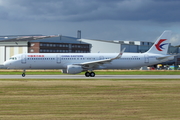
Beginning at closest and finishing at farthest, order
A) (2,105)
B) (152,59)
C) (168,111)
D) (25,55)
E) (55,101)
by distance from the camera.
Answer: (168,111) < (2,105) < (55,101) < (25,55) < (152,59)

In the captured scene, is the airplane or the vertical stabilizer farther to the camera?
the vertical stabilizer

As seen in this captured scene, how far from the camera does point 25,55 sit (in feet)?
155

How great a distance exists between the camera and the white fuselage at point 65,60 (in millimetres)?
47000

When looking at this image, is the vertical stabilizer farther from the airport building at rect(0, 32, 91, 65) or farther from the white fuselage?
the airport building at rect(0, 32, 91, 65)

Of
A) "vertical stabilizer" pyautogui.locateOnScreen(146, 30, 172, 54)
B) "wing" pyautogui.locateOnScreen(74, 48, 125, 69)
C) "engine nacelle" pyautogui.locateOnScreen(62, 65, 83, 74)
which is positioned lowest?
"engine nacelle" pyautogui.locateOnScreen(62, 65, 83, 74)

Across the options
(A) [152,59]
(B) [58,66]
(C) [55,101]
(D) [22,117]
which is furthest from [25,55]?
(D) [22,117]

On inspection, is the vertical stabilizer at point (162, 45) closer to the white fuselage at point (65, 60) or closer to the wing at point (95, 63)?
the white fuselage at point (65, 60)

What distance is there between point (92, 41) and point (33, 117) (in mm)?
100909

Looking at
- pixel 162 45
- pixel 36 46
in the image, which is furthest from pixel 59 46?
pixel 162 45

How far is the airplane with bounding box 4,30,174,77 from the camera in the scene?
4656 cm

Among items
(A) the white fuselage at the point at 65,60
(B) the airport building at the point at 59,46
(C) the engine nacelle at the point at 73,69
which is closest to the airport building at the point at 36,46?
(B) the airport building at the point at 59,46

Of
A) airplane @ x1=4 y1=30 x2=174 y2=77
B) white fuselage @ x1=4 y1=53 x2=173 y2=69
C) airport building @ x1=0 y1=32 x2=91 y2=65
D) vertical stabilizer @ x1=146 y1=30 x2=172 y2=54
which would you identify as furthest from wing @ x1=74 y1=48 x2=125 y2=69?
airport building @ x1=0 y1=32 x2=91 y2=65

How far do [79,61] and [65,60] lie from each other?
220 cm

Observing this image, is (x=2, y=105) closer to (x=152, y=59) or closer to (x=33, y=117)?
(x=33, y=117)
